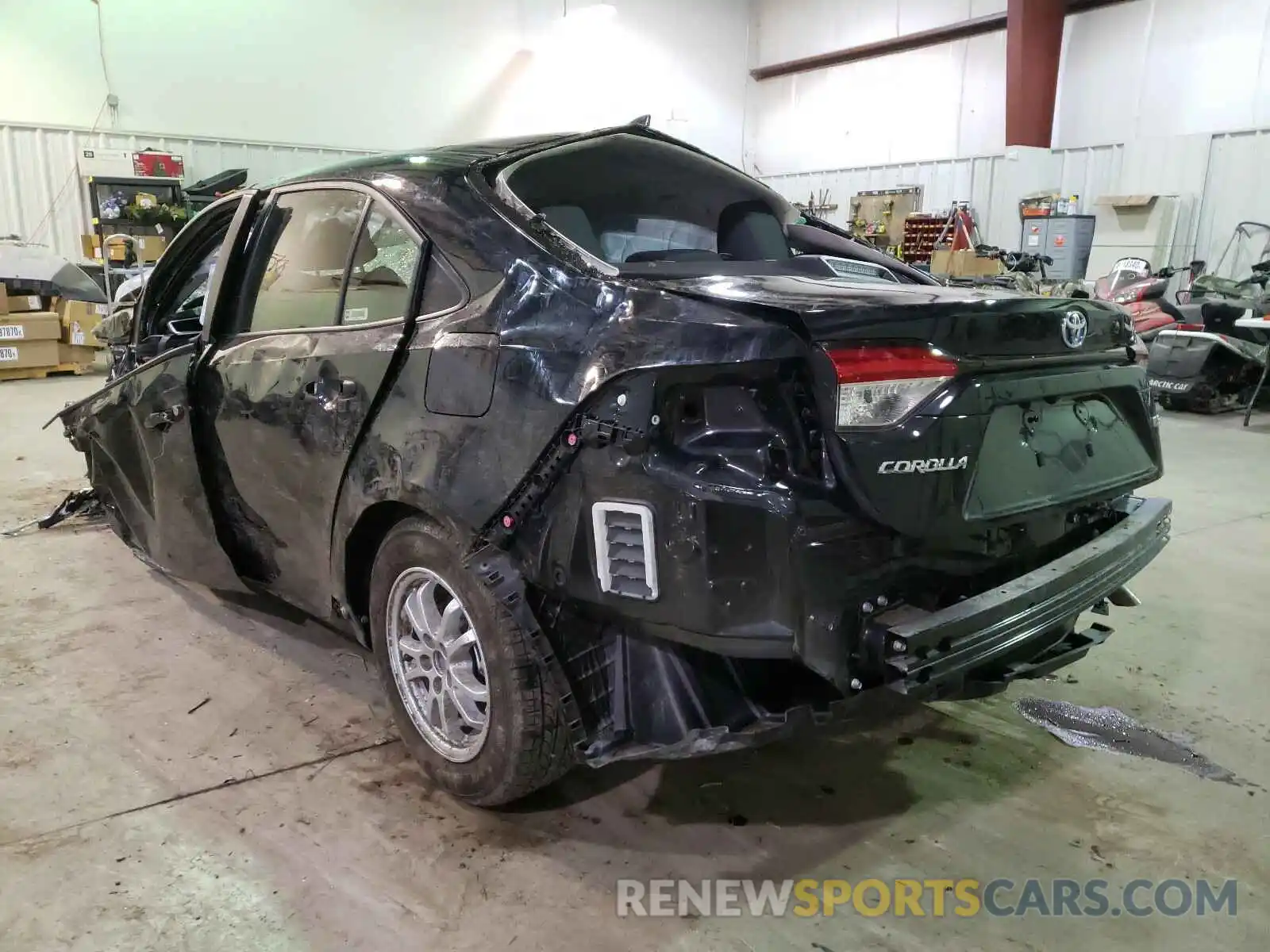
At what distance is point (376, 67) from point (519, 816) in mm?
14557

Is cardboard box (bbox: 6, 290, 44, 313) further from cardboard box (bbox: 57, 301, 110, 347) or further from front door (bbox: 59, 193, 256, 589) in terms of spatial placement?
front door (bbox: 59, 193, 256, 589)

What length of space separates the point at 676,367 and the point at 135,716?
213 centimetres

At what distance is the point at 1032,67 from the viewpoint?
12984mm

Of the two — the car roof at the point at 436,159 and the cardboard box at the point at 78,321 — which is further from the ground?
the car roof at the point at 436,159

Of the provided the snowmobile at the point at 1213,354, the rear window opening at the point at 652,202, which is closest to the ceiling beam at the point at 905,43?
the snowmobile at the point at 1213,354

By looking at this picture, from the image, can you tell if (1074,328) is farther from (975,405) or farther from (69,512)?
(69,512)

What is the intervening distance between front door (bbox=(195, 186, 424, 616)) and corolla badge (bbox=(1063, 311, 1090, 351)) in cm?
156

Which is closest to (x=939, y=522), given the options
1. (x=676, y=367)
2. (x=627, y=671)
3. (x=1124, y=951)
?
(x=676, y=367)

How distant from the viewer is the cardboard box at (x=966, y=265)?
1231cm

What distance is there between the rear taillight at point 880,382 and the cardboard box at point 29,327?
10908 millimetres

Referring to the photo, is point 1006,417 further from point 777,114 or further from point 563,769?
point 777,114

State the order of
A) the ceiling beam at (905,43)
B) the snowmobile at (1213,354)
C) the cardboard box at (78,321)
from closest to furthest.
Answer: the snowmobile at (1213,354), the cardboard box at (78,321), the ceiling beam at (905,43)

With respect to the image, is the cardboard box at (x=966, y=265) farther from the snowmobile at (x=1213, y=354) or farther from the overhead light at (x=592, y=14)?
the overhead light at (x=592, y=14)

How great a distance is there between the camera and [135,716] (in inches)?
108
